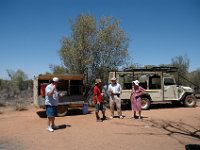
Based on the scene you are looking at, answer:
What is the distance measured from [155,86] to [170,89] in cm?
86

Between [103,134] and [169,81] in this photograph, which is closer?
[103,134]

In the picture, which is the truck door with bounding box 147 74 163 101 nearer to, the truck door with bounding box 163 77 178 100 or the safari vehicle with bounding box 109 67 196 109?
the safari vehicle with bounding box 109 67 196 109

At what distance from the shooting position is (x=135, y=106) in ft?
41.5

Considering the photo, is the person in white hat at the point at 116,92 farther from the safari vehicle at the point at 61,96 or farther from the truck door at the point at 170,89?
the truck door at the point at 170,89

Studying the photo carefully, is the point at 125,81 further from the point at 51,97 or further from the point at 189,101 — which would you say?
the point at 51,97

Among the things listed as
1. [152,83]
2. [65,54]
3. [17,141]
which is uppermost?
[65,54]

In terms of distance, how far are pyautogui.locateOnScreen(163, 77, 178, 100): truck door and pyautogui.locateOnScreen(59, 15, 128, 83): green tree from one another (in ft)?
11.6

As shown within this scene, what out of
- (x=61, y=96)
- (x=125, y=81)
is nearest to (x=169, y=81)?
(x=125, y=81)

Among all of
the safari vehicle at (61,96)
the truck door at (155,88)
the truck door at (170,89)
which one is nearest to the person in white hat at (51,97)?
the safari vehicle at (61,96)

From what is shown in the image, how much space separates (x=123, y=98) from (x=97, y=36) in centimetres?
470

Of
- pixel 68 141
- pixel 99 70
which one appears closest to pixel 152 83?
pixel 99 70

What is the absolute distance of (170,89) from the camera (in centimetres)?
1716

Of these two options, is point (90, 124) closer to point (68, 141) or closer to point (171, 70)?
point (68, 141)

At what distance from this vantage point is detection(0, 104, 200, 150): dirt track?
8.14 meters
